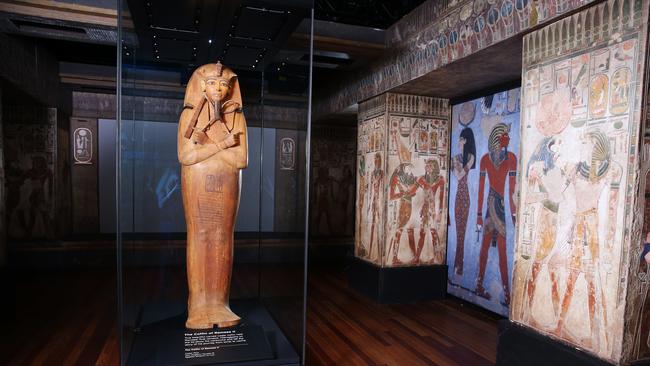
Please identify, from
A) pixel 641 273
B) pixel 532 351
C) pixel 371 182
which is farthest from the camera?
pixel 371 182

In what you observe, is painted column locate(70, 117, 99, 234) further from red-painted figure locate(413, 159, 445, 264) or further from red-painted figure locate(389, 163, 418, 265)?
red-painted figure locate(413, 159, 445, 264)

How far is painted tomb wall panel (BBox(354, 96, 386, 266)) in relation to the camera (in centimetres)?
546

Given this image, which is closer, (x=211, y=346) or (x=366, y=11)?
(x=211, y=346)

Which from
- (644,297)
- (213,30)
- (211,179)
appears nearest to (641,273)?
(644,297)

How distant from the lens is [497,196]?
4.85m

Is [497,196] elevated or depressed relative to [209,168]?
depressed

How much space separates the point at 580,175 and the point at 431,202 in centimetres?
275

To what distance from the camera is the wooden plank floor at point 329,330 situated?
366 centimetres

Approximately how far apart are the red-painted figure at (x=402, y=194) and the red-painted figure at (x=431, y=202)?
6.1 inches

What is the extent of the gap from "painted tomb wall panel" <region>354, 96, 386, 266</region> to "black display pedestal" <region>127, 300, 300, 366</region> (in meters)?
2.57

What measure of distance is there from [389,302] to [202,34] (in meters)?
3.96

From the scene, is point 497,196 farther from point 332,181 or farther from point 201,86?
point 332,181

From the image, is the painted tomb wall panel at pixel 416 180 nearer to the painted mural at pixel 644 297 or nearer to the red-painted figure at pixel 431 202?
the red-painted figure at pixel 431 202

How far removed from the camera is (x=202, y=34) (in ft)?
9.91
